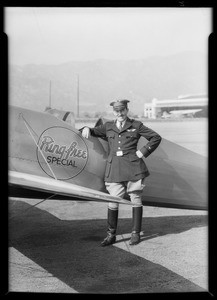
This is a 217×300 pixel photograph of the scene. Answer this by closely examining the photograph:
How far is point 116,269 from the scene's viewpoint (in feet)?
14.2

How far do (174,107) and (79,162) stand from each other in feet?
4.86

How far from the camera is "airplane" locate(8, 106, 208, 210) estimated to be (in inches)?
187

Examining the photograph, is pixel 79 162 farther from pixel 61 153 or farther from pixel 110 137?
pixel 110 137

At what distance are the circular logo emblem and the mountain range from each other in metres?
0.37

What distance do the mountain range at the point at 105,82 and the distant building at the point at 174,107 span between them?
0.09 m

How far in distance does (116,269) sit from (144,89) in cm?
227

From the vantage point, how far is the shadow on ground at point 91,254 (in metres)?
4.00

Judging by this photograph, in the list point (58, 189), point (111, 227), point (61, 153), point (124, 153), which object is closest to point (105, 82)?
point (124, 153)

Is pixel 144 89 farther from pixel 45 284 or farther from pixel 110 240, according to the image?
pixel 45 284

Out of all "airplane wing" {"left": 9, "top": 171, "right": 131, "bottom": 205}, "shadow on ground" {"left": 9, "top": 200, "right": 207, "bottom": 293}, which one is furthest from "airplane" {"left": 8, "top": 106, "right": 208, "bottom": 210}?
"airplane wing" {"left": 9, "top": 171, "right": 131, "bottom": 205}
